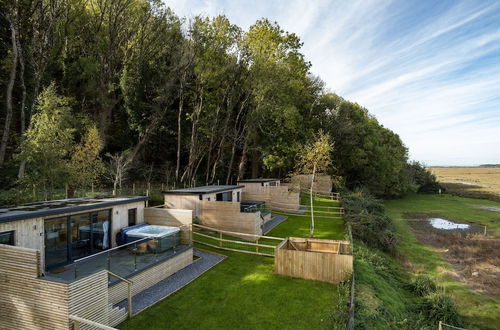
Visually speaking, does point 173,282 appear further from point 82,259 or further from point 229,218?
point 229,218

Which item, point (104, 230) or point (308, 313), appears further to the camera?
point (104, 230)

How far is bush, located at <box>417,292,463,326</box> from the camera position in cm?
1288

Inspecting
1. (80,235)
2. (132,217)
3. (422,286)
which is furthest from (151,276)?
(422,286)

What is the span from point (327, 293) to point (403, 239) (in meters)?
20.3

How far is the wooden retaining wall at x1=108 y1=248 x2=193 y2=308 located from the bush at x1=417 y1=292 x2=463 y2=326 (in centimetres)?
1114

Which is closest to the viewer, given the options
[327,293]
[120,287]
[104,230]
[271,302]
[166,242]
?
[120,287]

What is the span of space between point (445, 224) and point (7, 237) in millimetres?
41346

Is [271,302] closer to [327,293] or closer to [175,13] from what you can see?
[327,293]

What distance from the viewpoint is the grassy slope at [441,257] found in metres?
14.6

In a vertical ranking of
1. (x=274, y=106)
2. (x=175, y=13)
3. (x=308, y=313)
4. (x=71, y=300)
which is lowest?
(x=308, y=313)

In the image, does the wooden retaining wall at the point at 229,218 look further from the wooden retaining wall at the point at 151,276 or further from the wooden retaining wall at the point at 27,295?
the wooden retaining wall at the point at 27,295

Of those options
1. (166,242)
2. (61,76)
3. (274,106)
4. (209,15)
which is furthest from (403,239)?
(61,76)

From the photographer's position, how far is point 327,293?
428 inches

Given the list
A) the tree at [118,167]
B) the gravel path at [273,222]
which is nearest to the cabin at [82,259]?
the gravel path at [273,222]
